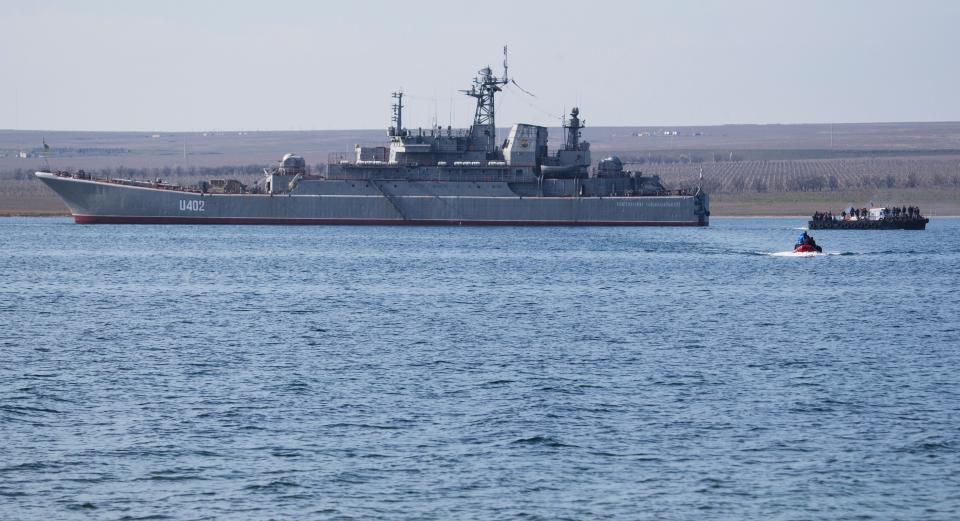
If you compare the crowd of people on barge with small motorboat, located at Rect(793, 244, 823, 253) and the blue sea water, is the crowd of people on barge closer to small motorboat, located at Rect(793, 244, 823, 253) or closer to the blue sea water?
small motorboat, located at Rect(793, 244, 823, 253)

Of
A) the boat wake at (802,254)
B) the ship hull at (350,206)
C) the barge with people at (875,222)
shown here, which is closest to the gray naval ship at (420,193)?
the ship hull at (350,206)

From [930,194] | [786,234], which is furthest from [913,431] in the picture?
[930,194]

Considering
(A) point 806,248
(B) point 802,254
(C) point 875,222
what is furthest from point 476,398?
(C) point 875,222

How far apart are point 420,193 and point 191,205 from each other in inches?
742

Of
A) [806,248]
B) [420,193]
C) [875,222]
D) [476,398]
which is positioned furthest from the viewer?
[875,222]

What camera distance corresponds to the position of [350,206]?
118 metres

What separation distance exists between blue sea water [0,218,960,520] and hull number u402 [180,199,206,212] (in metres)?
52.4

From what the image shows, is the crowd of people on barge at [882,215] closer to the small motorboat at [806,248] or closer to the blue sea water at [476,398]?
the small motorboat at [806,248]

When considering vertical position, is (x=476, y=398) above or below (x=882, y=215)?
below

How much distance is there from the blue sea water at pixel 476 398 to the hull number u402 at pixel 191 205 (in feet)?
172

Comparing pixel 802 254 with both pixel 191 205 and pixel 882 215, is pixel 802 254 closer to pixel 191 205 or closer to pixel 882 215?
pixel 882 215

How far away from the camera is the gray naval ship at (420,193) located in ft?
383

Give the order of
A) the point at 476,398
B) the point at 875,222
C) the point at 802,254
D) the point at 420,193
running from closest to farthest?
1. the point at 476,398
2. the point at 802,254
3. the point at 420,193
4. the point at 875,222

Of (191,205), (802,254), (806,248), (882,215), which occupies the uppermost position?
(191,205)
